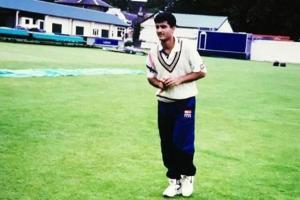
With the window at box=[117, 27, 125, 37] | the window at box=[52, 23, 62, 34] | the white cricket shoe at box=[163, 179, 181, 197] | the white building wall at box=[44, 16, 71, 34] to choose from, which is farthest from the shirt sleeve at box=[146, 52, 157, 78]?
the window at box=[117, 27, 125, 37]

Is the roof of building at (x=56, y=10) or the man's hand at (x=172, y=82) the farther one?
the roof of building at (x=56, y=10)

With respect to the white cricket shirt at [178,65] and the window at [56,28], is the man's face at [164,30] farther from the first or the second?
the window at [56,28]

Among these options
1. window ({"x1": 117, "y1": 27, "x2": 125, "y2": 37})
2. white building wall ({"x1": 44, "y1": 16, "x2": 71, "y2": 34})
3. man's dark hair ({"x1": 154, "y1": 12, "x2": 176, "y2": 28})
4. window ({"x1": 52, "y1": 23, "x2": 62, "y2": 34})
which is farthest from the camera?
window ({"x1": 117, "y1": 27, "x2": 125, "y2": 37})

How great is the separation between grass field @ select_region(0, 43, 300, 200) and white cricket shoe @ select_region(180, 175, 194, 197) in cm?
9

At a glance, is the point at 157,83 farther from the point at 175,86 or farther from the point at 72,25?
the point at 72,25

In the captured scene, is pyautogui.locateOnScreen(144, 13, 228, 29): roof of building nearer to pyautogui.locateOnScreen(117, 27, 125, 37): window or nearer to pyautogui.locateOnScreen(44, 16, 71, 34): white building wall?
pyautogui.locateOnScreen(117, 27, 125, 37): window

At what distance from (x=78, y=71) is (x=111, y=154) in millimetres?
13209

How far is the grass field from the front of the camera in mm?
5430

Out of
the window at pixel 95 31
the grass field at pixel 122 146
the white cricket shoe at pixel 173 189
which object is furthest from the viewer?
the window at pixel 95 31

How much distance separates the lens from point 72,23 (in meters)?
63.9

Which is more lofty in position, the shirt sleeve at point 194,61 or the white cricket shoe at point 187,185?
the shirt sleeve at point 194,61

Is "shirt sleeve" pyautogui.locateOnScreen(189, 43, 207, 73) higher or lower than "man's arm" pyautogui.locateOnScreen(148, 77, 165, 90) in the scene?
higher

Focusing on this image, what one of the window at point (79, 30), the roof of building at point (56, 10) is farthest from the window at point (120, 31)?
the window at point (79, 30)

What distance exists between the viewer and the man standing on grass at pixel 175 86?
4.99 metres
